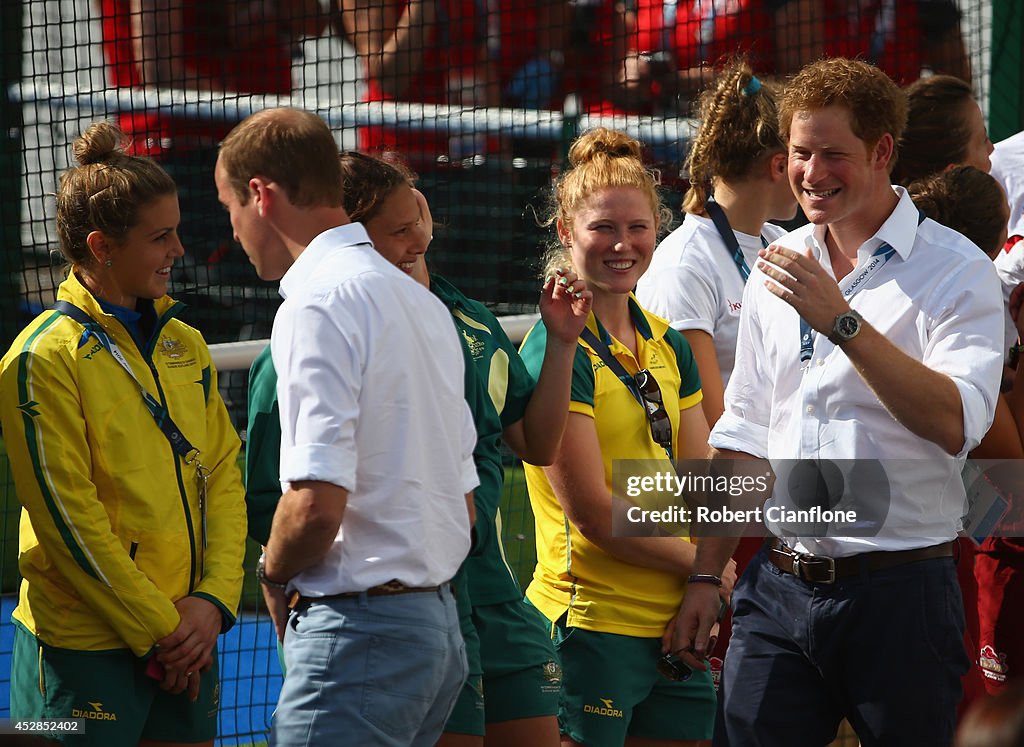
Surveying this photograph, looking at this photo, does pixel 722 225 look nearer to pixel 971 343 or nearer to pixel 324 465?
pixel 971 343

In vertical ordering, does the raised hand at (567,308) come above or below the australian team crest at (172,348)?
above

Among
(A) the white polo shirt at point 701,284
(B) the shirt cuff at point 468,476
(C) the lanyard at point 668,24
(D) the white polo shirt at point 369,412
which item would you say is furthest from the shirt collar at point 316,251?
(C) the lanyard at point 668,24

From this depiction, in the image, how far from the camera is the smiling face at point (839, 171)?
3.51m

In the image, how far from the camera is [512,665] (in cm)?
367

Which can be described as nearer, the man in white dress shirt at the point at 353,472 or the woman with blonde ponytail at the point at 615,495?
the man in white dress shirt at the point at 353,472

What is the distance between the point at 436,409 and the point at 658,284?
1.86m

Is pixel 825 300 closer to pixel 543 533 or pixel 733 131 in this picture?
pixel 543 533

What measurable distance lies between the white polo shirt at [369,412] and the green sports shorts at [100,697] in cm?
98

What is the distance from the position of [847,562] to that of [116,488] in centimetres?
190

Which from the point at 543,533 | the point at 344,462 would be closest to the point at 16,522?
the point at 543,533

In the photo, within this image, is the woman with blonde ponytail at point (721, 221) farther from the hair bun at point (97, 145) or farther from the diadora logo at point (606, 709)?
the hair bun at point (97, 145)

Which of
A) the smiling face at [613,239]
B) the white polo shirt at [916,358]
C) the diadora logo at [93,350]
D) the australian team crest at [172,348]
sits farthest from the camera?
the smiling face at [613,239]

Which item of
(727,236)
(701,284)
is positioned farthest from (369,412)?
(727,236)

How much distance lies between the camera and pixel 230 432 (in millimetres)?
4016
